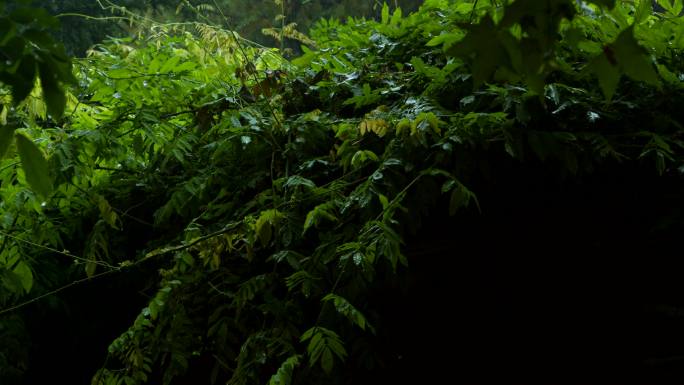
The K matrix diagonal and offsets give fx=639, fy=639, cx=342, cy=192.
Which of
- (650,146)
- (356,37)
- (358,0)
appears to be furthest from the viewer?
(358,0)

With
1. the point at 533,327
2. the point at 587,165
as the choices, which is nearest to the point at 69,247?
the point at 533,327

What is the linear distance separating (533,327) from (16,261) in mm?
2382

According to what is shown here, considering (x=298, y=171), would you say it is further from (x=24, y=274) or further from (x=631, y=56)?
(x=631, y=56)

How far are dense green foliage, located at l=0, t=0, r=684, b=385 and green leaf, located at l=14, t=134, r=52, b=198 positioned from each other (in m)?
0.72

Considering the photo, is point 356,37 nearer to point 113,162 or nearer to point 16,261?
point 113,162

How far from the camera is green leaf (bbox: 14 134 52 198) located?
1.16 metres

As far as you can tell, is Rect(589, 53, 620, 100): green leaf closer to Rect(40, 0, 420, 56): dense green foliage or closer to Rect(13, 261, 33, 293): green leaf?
Rect(13, 261, 33, 293): green leaf

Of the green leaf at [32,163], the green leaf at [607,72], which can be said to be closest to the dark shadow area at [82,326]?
the green leaf at [32,163]

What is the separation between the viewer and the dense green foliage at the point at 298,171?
2.41 m

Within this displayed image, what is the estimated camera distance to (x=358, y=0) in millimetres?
12758

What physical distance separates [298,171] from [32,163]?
5.79 ft

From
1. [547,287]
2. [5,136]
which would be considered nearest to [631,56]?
[5,136]

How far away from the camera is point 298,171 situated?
2895mm

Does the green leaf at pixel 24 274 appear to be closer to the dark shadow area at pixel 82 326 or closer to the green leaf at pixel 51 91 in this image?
the dark shadow area at pixel 82 326
